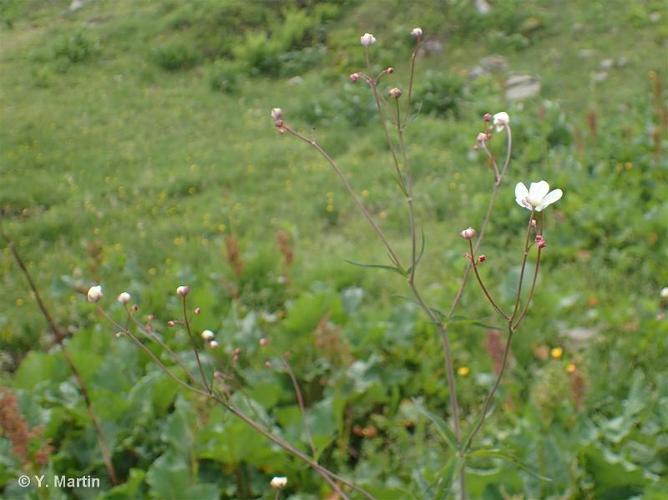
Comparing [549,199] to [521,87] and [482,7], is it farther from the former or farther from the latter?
[482,7]

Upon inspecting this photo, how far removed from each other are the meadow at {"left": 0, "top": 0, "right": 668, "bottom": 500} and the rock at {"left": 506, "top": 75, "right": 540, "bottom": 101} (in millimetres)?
109

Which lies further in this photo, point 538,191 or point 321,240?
point 321,240

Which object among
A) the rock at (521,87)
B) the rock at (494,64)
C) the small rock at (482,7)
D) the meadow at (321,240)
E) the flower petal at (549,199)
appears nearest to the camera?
the flower petal at (549,199)

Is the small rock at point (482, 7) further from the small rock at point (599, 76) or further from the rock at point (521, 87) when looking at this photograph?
the small rock at point (599, 76)

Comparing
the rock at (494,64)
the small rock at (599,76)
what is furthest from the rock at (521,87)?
the small rock at (599,76)

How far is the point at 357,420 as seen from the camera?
337 cm

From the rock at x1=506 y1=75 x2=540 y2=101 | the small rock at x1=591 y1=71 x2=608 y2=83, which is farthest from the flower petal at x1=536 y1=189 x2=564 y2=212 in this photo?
the small rock at x1=591 y1=71 x2=608 y2=83

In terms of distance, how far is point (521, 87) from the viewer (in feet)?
27.8

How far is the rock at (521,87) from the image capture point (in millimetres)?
8211

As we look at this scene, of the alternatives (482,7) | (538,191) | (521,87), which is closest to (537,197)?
(538,191)

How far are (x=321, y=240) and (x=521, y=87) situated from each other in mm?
4011

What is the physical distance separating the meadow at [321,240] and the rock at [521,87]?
0.36 ft

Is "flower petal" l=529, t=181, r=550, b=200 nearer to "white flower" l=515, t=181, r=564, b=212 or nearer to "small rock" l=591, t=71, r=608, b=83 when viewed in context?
"white flower" l=515, t=181, r=564, b=212

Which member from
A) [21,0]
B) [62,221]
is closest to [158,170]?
[62,221]
